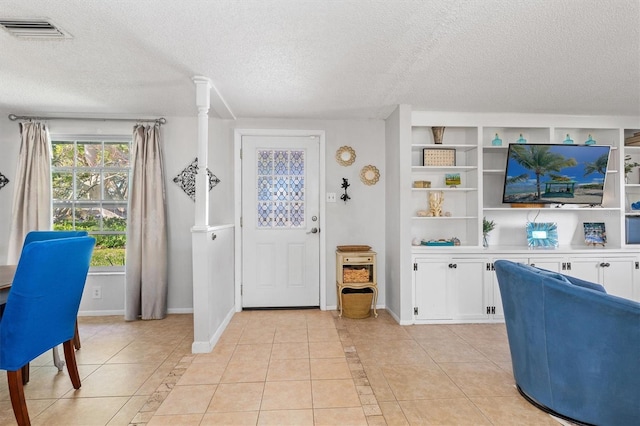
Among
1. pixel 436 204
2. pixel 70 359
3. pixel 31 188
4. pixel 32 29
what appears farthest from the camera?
pixel 436 204

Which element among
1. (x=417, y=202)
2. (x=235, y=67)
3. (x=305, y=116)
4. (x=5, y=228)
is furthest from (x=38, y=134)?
(x=417, y=202)

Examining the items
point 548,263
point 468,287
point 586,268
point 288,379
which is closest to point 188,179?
point 288,379

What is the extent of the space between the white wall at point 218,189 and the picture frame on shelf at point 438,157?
1.79ft

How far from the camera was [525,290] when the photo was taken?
6.44ft

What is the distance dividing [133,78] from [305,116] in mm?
1753

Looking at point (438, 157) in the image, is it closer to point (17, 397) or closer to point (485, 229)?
point (485, 229)

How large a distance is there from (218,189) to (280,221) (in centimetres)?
83

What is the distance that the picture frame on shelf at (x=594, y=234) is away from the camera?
12.5 feet

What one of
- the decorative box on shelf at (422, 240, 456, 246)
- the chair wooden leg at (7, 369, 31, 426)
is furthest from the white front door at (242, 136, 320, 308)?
the chair wooden leg at (7, 369, 31, 426)

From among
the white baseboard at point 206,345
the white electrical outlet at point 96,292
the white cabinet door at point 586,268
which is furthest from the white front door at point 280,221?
the white cabinet door at point 586,268

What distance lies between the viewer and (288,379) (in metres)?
2.32

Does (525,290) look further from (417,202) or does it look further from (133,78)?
(133,78)

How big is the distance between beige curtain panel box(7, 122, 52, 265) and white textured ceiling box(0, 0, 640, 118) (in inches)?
12.4

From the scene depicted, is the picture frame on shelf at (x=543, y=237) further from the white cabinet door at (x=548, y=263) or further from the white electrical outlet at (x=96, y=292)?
the white electrical outlet at (x=96, y=292)
